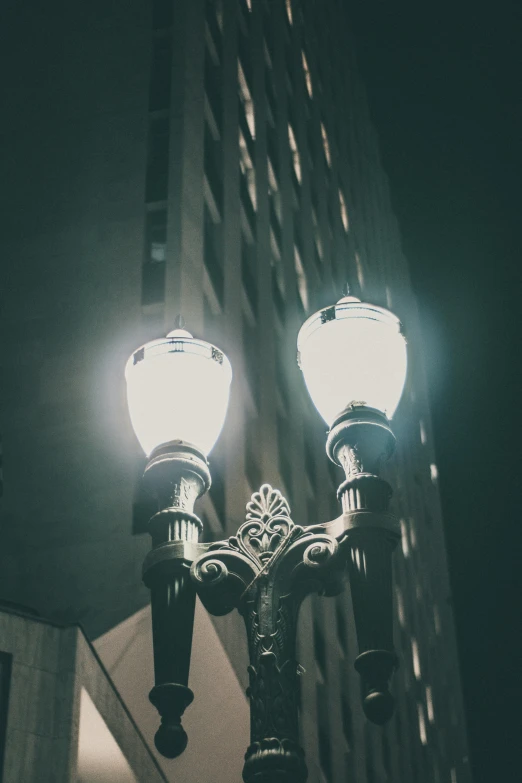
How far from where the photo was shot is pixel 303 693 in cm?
3256

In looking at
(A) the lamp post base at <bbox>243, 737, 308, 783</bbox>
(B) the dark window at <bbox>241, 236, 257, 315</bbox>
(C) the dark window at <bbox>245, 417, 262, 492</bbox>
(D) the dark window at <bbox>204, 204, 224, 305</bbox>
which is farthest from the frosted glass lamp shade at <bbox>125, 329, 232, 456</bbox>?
(B) the dark window at <bbox>241, 236, 257, 315</bbox>

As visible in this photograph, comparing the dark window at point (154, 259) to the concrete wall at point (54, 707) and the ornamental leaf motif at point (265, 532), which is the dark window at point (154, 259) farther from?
the ornamental leaf motif at point (265, 532)

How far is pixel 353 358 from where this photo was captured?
7.09 meters

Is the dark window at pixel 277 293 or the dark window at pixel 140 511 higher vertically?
the dark window at pixel 277 293

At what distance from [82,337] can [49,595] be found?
6.07m

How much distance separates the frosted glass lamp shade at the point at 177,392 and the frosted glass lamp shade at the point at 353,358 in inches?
23.6

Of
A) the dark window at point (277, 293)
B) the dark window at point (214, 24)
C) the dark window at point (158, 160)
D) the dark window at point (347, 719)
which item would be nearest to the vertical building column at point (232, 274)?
the dark window at point (214, 24)

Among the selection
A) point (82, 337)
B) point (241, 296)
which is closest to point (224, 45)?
point (241, 296)

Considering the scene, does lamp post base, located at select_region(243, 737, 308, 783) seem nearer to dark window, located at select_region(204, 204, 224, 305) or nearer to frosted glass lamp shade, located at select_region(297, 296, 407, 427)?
frosted glass lamp shade, located at select_region(297, 296, 407, 427)

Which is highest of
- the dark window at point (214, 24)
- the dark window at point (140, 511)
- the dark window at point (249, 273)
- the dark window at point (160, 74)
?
the dark window at point (214, 24)

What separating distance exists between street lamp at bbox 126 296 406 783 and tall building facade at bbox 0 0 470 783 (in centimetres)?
1454

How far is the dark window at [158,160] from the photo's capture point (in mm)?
27886

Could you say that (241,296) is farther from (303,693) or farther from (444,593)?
(444,593)

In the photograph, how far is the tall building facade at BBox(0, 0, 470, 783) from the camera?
23328mm
